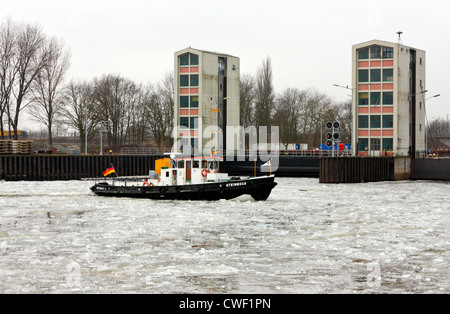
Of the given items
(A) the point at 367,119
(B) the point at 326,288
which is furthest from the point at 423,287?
(A) the point at 367,119

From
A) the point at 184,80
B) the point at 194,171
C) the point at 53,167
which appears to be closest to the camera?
the point at 194,171

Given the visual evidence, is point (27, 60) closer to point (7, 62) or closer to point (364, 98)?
point (7, 62)

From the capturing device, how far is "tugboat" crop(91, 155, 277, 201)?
115ft

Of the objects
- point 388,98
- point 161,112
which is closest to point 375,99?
point 388,98

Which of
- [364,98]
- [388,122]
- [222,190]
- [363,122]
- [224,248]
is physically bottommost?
[224,248]

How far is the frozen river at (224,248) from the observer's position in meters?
12.9

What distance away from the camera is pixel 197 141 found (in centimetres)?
7862

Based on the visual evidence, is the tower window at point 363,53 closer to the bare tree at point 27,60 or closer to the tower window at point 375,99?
the tower window at point 375,99

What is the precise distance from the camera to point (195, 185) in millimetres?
35469


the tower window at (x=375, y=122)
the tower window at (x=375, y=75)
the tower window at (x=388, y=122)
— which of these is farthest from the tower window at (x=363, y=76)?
the tower window at (x=388, y=122)

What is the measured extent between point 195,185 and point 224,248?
17777 mm

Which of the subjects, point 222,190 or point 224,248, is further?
point 222,190

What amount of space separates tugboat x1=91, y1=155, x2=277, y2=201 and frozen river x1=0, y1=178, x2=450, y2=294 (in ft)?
8.52

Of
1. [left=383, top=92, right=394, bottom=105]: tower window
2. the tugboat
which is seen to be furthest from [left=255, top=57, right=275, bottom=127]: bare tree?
the tugboat
